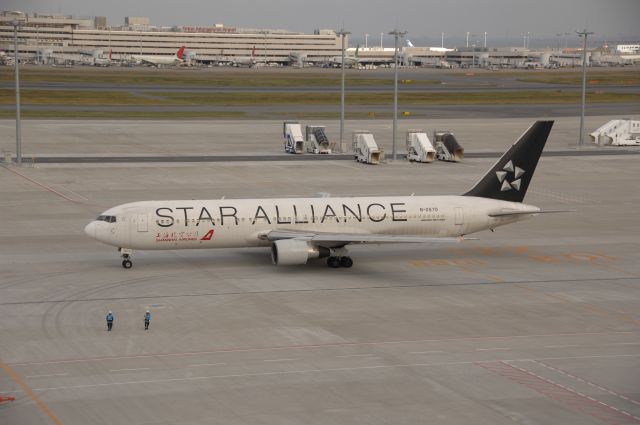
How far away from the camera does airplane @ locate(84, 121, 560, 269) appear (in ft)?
175

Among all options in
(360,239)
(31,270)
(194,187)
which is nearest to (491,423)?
(360,239)

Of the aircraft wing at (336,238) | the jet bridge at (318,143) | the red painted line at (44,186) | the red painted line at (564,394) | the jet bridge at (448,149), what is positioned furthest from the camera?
the jet bridge at (318,143)

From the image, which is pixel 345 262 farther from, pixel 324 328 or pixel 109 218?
pixel 109 218

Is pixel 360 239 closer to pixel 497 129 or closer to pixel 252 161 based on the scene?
pixel 252 161

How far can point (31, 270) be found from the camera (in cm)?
5341

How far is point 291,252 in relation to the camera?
52.6 metres

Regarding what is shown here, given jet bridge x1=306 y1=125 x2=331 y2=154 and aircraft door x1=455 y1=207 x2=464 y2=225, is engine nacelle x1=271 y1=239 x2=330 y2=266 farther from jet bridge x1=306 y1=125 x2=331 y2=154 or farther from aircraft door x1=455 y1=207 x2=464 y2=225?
jet bridge x1=306 y1=125 x2=331 y2=154

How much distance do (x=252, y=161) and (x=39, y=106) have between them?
66.4 m

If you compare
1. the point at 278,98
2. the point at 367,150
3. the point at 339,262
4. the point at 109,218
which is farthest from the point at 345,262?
the point at 278,98

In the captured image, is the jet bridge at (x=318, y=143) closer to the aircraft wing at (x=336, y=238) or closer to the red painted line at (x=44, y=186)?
the red painted line at (x=44, y=186)

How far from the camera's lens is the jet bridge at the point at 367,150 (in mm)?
100188

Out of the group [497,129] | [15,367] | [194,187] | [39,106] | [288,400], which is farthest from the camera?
[39,106]

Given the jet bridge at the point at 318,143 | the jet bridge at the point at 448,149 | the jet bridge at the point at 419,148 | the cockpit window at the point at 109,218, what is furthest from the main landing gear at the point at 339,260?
the jet bridge at the point at 318,143

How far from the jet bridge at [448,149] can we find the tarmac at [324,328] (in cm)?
2383
